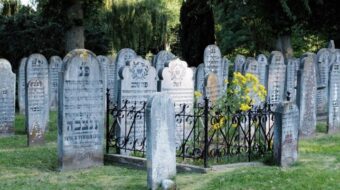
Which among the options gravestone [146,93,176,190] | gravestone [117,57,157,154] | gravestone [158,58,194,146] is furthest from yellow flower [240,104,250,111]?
gravestone [146,93,176,190]

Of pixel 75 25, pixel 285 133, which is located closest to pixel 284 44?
pixel 75 25

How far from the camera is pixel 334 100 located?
14172mm

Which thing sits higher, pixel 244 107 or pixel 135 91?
pixel 135 91

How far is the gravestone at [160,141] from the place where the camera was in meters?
8.03

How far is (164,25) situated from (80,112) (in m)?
28.5

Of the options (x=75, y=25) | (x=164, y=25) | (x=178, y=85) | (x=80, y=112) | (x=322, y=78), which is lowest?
(x=80, y=112)

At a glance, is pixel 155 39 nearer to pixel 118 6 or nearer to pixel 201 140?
pixel 118 6

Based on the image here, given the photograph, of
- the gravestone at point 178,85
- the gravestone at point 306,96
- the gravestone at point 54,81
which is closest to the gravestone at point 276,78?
the gravestone at point 306,96

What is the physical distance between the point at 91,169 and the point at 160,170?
6.99 ft

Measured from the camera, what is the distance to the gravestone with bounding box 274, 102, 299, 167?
9.64 meters

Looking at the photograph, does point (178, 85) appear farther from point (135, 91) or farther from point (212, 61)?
point (212, 61)

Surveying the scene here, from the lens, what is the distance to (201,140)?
36.5ft

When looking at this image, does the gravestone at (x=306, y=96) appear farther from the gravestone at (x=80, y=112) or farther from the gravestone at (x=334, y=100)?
the gravestone at (x=80, y=112)

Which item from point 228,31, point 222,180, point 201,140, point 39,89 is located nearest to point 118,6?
point 228,31
